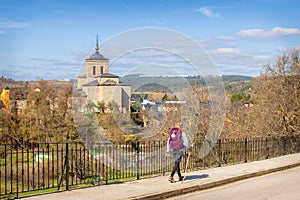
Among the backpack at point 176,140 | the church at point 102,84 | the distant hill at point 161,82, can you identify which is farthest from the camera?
the church at point 102,84

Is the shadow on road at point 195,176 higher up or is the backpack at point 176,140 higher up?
the backpack at point 176,140

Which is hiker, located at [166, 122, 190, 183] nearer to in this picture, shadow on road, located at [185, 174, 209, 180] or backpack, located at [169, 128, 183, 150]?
backpack, located at [169, 128, 183, 150]

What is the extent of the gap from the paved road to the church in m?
5.47

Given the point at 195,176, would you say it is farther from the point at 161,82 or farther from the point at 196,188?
the point at 161,82

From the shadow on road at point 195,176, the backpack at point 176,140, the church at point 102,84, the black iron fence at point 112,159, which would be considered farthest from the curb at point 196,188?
the church at point 102,84

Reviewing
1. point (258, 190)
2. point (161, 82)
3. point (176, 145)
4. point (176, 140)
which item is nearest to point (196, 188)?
point (176, 145)

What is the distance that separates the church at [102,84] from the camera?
15430 millimetres

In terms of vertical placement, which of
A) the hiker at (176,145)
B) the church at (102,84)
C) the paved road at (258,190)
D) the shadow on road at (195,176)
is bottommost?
the paved road at (258,190)

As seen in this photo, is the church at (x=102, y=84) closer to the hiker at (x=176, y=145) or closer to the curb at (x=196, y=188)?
the hiker at (x=176, y=145)

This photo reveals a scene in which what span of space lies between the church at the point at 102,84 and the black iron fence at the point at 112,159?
1.91 meters

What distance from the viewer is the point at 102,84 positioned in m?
16.9

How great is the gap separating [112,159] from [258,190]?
19.5 feet

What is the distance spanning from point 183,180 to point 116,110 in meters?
6.49

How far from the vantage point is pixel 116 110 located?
58.5ft
